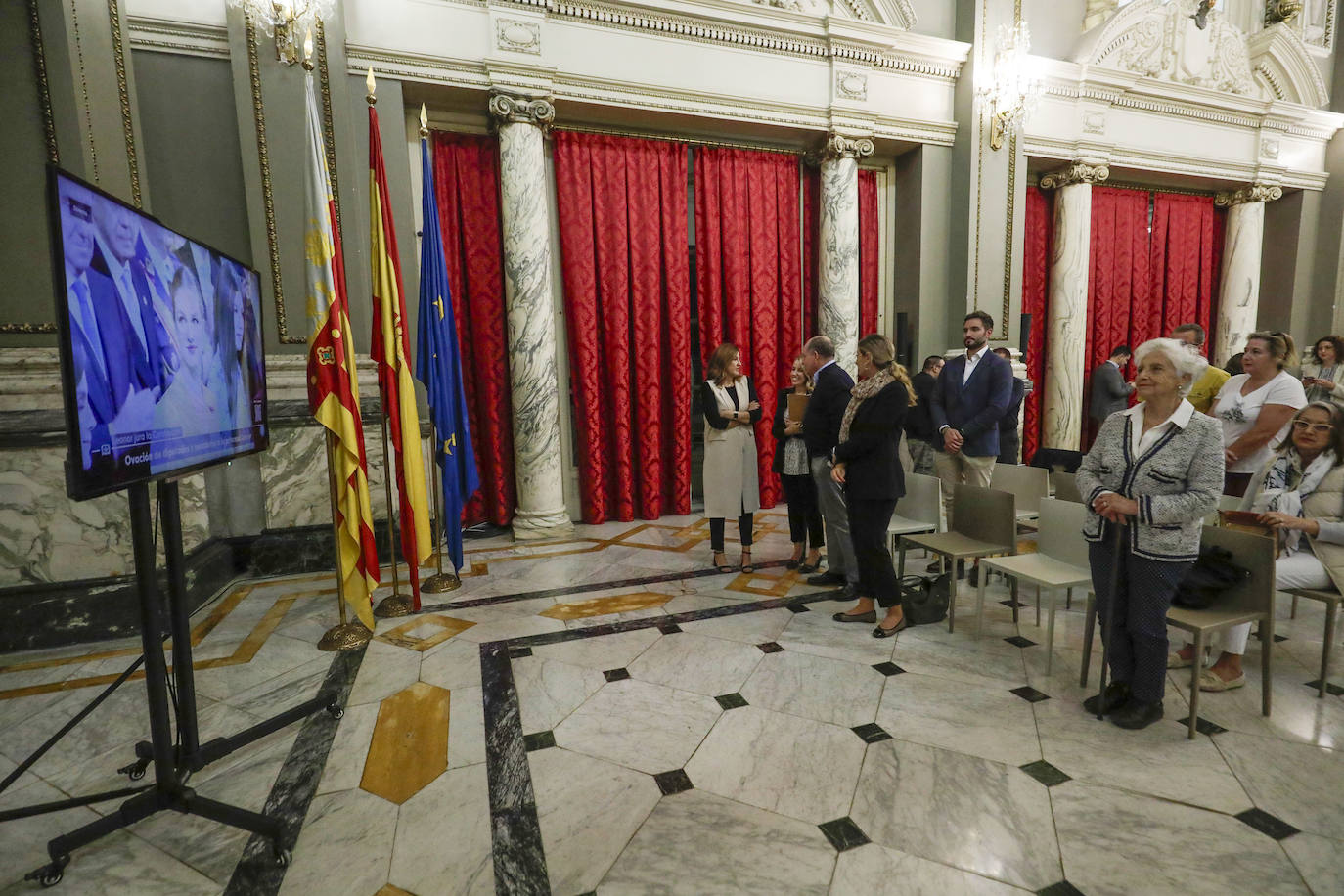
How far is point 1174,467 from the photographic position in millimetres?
2059

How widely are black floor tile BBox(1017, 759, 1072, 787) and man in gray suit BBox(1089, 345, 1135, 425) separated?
4739mm

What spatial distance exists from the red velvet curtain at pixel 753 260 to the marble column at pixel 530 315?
1334 millimetres

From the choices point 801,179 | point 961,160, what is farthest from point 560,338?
point 961,160

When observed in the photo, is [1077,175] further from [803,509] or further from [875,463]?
[875,463]

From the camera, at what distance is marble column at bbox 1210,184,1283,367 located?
708 cm

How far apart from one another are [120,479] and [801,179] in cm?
539

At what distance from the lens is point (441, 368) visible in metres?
3.67

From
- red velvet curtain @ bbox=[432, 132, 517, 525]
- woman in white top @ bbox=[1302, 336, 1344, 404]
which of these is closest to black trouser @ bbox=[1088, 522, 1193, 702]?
woman in white top @ bbox=[1302, 336, 1344, 404]

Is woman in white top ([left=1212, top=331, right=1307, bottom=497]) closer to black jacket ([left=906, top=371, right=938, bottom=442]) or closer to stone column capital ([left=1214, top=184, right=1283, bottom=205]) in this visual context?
black jacket ([left=906, top=371, right=938, bottom=442])

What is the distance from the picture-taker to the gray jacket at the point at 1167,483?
2031 mm

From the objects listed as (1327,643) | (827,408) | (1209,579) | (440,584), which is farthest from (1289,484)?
(440,584)

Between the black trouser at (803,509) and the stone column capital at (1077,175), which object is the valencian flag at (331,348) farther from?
the stone column capital at (1077,175)

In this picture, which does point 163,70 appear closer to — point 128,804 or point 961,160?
point 128,804

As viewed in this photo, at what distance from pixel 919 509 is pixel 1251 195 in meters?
6.57
